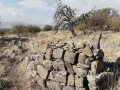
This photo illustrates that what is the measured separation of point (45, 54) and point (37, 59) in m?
0.61

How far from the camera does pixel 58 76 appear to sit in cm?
817

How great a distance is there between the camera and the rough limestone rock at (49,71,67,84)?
26.3 feet

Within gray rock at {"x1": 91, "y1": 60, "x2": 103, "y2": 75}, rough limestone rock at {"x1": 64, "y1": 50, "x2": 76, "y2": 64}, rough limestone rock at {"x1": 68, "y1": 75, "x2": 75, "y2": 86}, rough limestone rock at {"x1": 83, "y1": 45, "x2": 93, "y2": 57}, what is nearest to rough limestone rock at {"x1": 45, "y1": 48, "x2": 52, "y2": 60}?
rough limestone rock at {"x1": 64, "y1": 50, "x2": 76, "y2": 64}

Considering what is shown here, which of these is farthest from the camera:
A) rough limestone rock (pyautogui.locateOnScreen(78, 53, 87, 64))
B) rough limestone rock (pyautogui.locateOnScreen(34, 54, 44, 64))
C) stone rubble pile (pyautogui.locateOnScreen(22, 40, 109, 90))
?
rough limestone rock (pyautogui.locateOnScreen(34, 54, 44, 64))

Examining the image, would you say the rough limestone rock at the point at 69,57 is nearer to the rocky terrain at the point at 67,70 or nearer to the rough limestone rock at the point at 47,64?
the rocky terrain at the point at 67,70

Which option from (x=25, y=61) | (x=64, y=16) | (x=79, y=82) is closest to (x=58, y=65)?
(x=79, y=82)

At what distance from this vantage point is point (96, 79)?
7.28m

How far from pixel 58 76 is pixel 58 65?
A: 371mm

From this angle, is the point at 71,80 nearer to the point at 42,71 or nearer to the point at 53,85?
the point at 53,85

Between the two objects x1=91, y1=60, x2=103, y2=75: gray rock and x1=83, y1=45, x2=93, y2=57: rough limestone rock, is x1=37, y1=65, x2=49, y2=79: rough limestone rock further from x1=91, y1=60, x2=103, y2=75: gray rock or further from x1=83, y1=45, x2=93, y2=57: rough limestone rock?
x1=91, y1=60, x2=103, y2=75: gray rock

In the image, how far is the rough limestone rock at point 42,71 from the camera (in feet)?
28.3

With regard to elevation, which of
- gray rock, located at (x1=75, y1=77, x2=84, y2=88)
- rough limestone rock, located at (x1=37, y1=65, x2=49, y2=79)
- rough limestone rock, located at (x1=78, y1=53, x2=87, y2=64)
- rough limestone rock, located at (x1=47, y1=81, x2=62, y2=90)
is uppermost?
rough limestone rock, located at (x1=78, y1=53, x2=87, y2=64)

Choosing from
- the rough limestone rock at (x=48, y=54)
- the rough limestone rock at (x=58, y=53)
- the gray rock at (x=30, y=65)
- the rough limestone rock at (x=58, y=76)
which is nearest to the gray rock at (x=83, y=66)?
the rough limestone rock at (x=58, y=76)

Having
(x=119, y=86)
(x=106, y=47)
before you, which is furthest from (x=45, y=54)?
(x=106, y=47)
